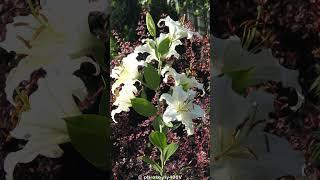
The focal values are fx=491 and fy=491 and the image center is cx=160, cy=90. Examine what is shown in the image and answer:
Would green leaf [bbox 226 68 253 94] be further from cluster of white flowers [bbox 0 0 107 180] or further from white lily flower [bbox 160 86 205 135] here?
cluster of white flowers [bbox 0 0 107 180]

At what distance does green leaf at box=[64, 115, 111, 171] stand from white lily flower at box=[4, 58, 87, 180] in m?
0.04

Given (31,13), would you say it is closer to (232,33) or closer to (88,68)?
(88,68)

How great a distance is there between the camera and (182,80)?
2.72 metres

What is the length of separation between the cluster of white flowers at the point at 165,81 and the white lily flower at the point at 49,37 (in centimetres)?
25

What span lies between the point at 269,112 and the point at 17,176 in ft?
4.75

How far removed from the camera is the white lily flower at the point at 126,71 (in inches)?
107

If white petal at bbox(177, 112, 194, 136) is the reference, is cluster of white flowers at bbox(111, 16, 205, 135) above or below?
above

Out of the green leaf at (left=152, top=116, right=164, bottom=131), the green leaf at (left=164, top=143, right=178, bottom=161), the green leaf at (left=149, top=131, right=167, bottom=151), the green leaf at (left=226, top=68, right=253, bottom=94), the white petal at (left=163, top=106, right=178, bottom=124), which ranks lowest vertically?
the green leaf at (left=164, top=143, right=178, bottom=161)

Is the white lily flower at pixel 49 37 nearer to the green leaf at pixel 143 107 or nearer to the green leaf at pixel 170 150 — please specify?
the green leaf at pixel 143 107

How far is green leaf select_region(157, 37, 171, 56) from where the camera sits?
8.96 feet

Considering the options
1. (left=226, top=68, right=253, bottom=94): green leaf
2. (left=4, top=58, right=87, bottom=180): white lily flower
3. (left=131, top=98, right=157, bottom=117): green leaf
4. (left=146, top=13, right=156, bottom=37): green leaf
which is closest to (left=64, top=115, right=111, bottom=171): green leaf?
(left=4, top=58, right=87, bottom=180): white lily flower

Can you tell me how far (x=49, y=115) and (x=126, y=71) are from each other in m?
0.50

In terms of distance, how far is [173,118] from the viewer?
270 cm

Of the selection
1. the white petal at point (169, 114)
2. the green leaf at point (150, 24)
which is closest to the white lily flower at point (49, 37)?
the green leaf at point (150, 24)
